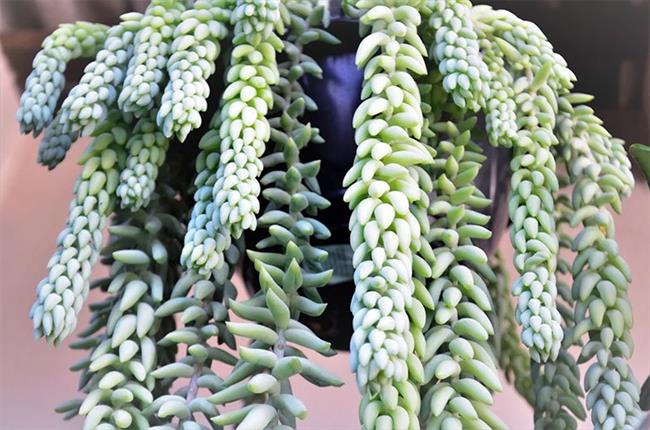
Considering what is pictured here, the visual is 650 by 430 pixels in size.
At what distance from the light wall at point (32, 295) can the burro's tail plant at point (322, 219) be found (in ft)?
1.41

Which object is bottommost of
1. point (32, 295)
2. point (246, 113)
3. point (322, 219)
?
point (32, 295)

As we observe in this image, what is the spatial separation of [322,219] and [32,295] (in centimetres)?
64

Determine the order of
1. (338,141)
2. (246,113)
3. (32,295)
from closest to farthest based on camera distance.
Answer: (246,113)
(338,141)
(32,295)

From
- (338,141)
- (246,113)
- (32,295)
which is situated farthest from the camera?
(32,295)

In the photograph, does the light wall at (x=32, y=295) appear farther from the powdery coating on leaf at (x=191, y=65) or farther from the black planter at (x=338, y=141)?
the powdery coating on leaf at (x=191, y=65)

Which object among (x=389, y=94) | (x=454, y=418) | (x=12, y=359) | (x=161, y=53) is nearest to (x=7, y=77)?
(x=12, y=359)

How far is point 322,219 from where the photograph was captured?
62 cm

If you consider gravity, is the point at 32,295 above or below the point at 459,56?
below

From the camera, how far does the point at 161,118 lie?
486 millimetres

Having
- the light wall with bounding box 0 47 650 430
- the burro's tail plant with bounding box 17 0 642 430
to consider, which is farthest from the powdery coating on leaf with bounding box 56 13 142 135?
the light wall with bounding box 0 47 650 430

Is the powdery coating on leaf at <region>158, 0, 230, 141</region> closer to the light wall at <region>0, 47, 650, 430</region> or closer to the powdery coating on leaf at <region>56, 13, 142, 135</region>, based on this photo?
the powdery coating on leaf at <region>56, 13, 142, 135</region>

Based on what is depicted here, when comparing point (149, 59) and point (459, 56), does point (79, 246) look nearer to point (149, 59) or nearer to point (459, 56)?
point (149, 59)

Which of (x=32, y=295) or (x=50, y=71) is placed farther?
(x=32, y=295)

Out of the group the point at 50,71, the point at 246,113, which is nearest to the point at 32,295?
the point at 50,71
